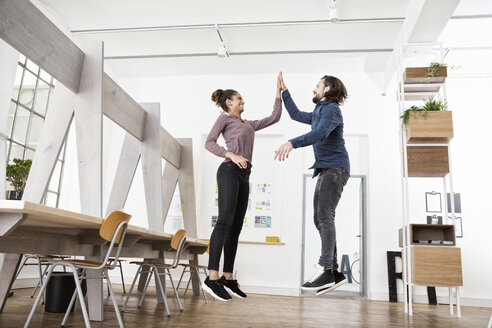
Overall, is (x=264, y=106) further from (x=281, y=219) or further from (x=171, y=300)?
(x=171, y=300)

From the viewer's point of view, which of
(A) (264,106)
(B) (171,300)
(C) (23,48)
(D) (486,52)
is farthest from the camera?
(A) (264,106)

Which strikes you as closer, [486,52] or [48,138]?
[48,138]

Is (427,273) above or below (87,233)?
below

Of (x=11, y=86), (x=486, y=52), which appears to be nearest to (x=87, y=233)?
(x=11, y=86)

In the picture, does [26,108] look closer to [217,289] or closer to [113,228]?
[113,228]

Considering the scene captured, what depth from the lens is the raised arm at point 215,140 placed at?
2662mm

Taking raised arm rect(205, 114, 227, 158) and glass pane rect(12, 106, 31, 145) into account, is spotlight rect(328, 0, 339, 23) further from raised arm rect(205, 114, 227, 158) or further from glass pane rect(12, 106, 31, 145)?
glass pane rect(12, 106, 31, 145)

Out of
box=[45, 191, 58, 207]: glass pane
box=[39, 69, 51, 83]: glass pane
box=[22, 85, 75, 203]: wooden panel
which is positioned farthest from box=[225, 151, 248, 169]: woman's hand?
box=[45, 191, 58, 207]: glass pane

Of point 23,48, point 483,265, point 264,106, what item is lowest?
point 483,265

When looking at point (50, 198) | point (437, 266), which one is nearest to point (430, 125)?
point (437, 266)

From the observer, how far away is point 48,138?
3.35 meters

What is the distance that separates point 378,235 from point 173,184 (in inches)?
134

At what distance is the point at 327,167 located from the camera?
104 inches

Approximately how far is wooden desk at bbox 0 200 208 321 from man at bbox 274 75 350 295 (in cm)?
126
